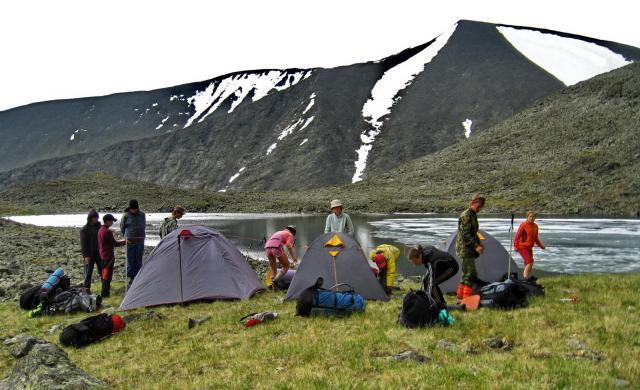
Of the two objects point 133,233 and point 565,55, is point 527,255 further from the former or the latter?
point 565,55

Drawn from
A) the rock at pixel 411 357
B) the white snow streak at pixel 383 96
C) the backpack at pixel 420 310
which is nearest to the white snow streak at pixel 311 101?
the white snow streak at pixel 383 96

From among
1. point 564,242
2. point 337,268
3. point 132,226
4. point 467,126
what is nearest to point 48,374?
point 337,268

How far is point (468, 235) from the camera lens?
37.1 ft

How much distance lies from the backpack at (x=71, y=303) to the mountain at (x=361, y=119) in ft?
392

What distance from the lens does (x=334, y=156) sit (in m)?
149

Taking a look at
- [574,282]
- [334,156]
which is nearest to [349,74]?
[334,156]

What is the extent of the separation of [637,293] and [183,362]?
9691 millimetres

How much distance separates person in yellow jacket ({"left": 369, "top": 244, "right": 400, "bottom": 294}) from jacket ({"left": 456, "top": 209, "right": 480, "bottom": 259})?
7.58 ft

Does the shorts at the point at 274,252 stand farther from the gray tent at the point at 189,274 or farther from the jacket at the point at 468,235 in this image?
the jacket at the point at 468,235

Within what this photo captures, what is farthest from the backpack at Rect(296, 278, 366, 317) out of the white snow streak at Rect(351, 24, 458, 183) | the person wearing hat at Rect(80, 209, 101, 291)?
the white snow streak at Rect(351, 24, 458, 183)

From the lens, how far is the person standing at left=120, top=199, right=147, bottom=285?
1505 cm

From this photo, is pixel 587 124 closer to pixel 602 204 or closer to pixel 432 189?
pixel 432 189

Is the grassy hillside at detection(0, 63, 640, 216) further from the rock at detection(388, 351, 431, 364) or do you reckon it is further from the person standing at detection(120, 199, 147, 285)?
the rock at detection(388, 351, 431, 364)

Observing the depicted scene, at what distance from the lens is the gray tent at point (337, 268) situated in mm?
12523
